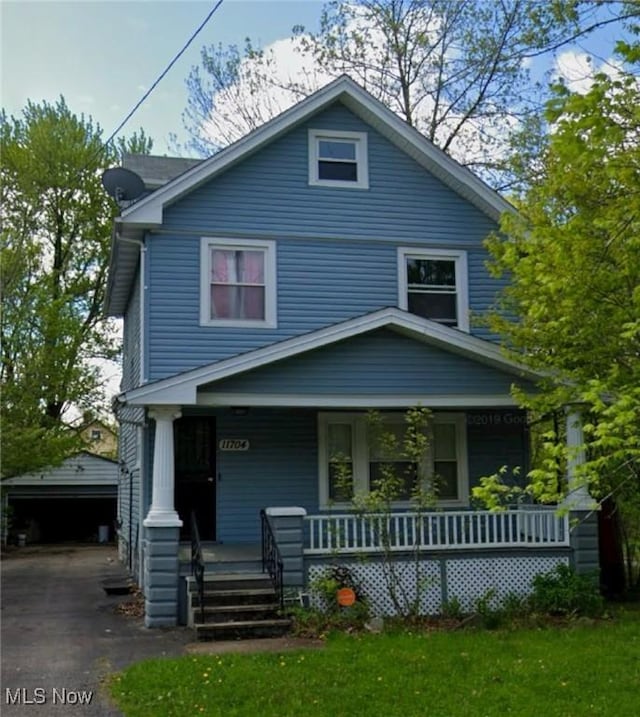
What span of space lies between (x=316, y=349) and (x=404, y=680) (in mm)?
4970

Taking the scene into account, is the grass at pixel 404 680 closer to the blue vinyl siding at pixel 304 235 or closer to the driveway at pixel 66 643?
the driveway at pixel 66 643

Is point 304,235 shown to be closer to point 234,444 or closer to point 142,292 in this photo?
point 142,292

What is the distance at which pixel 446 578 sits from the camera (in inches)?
429

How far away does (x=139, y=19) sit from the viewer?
990 cm

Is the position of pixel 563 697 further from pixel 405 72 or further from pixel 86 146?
pixel 86 146

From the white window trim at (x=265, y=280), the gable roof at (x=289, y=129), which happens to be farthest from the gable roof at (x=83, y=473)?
the white window trim at (x=265, y=280)

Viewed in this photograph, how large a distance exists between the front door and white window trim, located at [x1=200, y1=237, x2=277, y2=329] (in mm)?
1572

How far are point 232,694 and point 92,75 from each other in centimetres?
754

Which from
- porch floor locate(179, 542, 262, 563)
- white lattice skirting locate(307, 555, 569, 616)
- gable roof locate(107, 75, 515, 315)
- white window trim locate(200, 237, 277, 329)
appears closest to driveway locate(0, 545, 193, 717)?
porch floor locate(179, 542, 262, 563)

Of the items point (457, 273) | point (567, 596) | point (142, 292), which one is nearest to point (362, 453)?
point (457, 273)

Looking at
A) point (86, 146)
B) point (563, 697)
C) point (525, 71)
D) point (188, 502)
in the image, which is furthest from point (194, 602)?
point (86, 146)

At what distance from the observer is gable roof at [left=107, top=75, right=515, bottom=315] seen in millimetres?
12164

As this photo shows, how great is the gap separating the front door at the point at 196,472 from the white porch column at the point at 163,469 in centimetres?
190

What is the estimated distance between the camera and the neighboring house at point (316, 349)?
10.9 m
